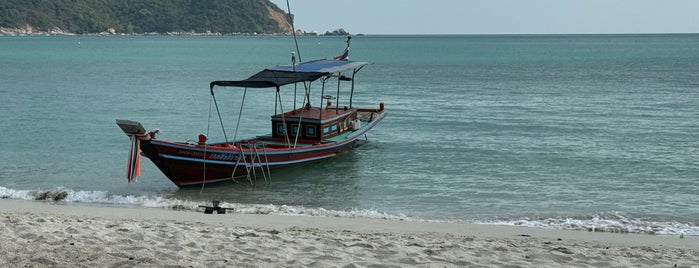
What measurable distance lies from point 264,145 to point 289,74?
1.94 metres

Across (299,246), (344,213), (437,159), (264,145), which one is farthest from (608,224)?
(264,145)

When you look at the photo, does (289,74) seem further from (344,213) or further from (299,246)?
(299,246)

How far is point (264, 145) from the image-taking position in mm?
20047

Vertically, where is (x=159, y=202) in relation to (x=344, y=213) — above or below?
below

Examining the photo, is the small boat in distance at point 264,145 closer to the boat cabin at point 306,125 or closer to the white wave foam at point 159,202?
the boat cabin at point 306,125

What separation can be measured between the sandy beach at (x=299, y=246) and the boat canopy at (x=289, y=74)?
585 centimetres

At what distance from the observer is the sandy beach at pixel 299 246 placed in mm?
8594

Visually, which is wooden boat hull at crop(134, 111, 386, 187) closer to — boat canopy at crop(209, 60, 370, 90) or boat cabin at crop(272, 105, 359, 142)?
boat cabin at crop(272, 105, 359, 142)

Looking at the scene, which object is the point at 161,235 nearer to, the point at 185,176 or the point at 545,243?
the point at 545,243

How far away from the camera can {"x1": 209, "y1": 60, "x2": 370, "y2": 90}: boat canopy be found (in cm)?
1775

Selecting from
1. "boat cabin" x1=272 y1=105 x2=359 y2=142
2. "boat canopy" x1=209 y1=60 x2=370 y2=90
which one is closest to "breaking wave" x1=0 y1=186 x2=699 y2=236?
"boat canopy" x1=209 y1=60 x2=370 y2=90

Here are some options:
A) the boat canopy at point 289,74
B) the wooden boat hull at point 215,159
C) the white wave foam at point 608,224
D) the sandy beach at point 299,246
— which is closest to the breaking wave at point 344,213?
the white wave foam at point 608,224

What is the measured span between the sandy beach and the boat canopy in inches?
230

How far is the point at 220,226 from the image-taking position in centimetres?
1145
